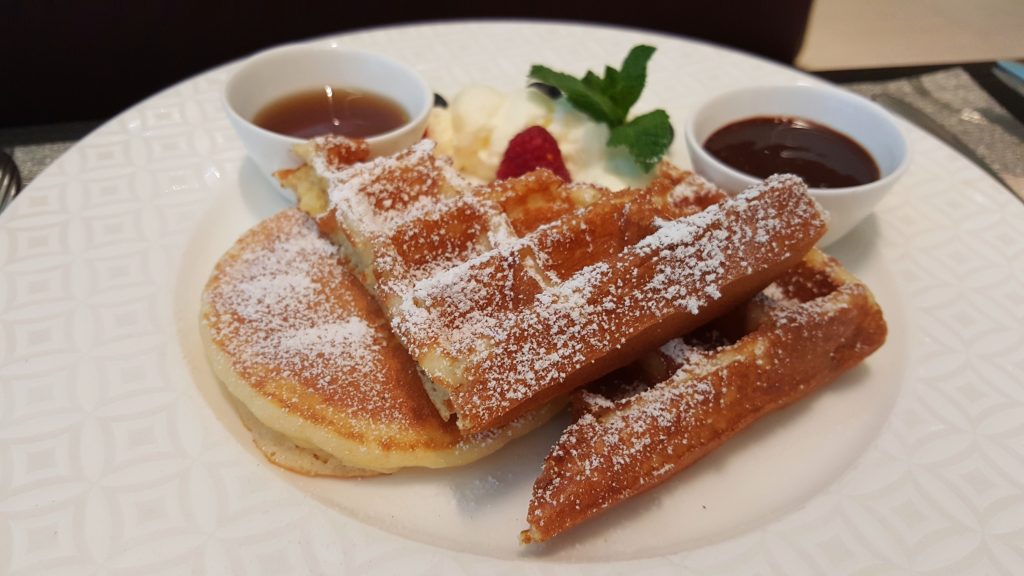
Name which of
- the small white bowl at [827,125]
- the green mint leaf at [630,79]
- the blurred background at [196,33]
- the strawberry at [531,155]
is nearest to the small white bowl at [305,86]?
the strawberry at [531,155]

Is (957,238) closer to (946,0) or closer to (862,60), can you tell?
(862,60)

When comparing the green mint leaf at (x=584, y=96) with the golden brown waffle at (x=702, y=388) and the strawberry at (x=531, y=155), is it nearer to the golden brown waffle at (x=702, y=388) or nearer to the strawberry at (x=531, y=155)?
the strawberry at (x=531, y=155)

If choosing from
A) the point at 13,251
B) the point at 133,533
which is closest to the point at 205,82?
the point at 13,251

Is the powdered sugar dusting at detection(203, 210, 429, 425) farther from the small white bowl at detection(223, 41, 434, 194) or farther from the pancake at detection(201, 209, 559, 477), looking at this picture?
the small white bowl at detection(223, 41, 434, 194)

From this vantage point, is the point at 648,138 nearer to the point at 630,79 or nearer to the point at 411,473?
Answer: the point at 630,79

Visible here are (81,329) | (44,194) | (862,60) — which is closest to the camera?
(81,329)

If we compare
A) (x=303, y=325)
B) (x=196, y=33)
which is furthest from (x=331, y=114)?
(x=196, y=33)

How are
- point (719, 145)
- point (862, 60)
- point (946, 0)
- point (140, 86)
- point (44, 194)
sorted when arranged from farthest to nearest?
point (946, 0) < point (862, 60) < point (140, 86) < point (719, 145) < point (44, 194)

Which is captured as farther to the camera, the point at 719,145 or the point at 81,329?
the point at 719,145
